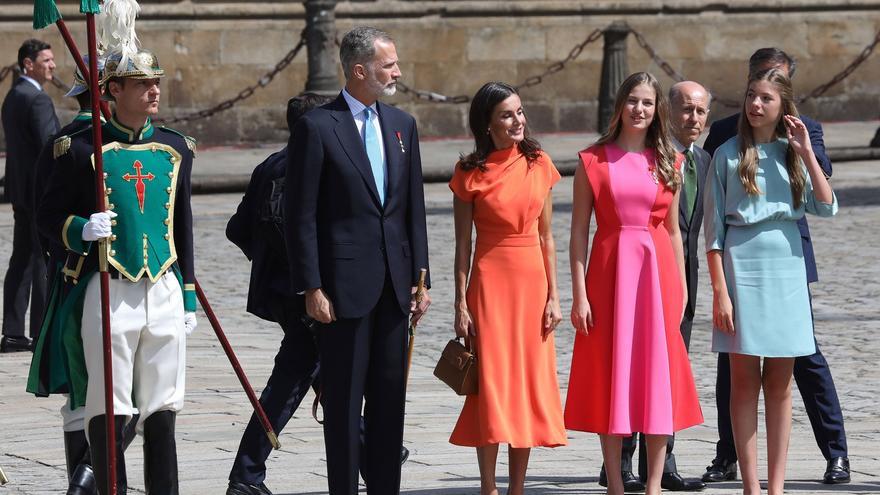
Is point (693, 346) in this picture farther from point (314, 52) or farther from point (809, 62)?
point (809, 62)

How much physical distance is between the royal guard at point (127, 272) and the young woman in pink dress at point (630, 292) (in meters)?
1.49

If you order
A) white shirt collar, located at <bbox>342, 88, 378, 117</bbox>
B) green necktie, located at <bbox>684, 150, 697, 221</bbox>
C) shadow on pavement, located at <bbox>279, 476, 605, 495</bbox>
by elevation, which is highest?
white shirt collar, located at <bbox>342, 88, 378, 117</bbox>

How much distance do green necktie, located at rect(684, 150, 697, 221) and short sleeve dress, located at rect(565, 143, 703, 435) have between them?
529 millimetres

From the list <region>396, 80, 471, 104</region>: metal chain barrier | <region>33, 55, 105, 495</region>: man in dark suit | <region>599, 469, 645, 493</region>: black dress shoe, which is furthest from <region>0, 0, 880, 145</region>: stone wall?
<region>599, 469, 645, 493</region>: black dress shoe

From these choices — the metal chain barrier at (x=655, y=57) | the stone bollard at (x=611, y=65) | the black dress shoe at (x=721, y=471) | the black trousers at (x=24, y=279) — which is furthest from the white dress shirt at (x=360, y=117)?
the metal chain barrier at (x=655, y=57)

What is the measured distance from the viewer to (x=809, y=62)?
25750 mm

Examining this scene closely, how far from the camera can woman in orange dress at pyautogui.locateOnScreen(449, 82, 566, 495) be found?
6.78 metres

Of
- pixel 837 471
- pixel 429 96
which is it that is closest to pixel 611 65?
pixel 429 96

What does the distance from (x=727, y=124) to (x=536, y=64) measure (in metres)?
17.1

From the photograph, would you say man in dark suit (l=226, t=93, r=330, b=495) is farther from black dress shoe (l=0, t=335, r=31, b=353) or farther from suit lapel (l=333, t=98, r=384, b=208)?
black dress shoe (l=0, t=335, r=31, b=353)

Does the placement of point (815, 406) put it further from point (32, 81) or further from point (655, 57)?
point (655, 57)

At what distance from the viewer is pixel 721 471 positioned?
24.5 ft

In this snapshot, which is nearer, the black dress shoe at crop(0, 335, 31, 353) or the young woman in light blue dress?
the young woman in light blue dress

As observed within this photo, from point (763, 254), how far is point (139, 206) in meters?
2.27
